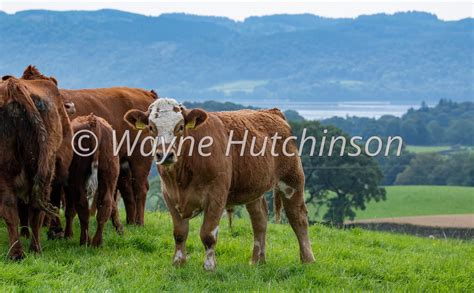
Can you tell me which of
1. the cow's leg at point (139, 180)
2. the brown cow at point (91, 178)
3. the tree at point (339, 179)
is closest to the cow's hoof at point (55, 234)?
the brown cow at point (91, 178)

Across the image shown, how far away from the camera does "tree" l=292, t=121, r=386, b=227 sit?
164ft

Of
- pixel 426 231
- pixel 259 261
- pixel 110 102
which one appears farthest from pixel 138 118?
pixel 426 231

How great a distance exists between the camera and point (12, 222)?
29.0 ft

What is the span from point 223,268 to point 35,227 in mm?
2415

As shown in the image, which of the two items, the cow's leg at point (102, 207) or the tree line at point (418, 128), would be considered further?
the tree line at point (418, 128)

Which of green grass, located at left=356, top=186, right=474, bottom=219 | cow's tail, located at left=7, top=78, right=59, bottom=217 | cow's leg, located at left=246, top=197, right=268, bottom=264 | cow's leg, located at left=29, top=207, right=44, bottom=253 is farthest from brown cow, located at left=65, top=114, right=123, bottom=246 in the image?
green grass, located at left=356, top=186, right=474, bottom=219

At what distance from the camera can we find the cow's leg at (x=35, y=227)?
9344 mm

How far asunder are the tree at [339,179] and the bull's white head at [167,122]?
40.3m

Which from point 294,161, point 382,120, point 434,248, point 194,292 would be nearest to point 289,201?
point 294,161

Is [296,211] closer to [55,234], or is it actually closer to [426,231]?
[55,234]

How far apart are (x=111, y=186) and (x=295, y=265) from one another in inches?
112

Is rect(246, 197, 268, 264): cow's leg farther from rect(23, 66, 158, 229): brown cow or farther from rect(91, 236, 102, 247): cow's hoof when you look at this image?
rect(23, 66, 158, 229): brown cow

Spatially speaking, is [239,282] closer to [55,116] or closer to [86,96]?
[55,116]

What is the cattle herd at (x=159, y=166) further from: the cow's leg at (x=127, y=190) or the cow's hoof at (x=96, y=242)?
the cow's leg at (x=127, y=190)
